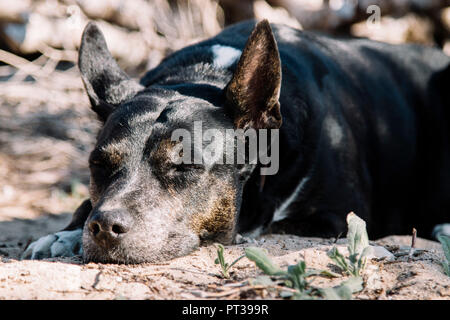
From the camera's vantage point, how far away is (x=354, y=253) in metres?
2.15

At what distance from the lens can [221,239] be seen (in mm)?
2871

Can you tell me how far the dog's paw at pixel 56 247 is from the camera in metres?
3.11

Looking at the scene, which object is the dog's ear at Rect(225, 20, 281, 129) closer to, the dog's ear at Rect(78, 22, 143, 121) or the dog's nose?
the dog's ear at Rect(78, 22, 143, 121)

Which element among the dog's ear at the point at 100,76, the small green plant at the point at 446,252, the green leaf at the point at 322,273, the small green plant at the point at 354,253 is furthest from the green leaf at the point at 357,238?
the dog's ear at the point at 100,76

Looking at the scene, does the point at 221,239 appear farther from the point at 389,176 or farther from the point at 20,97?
the point at 20,97

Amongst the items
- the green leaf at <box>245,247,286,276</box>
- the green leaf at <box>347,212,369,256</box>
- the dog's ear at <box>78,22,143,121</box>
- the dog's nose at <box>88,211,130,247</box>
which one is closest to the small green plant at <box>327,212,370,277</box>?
the green leaf at <box>347,212,369,256</box>

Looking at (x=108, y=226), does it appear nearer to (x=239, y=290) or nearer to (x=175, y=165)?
(x=175, y=165)

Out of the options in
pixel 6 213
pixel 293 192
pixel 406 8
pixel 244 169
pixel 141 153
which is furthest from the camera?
pixel 406 8

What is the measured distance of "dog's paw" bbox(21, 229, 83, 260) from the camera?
10.2 feet

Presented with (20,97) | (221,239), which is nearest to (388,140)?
(221,239)

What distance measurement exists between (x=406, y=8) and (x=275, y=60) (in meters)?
5.33

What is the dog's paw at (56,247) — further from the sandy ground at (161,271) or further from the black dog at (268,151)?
the sandy ground at (161,271)

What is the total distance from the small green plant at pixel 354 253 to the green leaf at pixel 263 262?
0.84 ft

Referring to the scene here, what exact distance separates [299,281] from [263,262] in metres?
0.16
